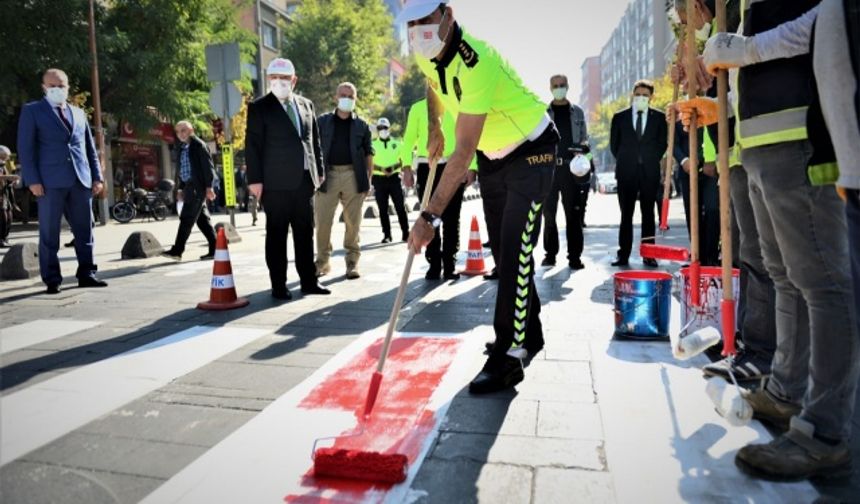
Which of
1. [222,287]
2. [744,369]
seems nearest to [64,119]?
[222,287]

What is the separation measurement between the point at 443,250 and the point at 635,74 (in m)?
101

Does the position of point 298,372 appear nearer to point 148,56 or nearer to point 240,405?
point 240,405

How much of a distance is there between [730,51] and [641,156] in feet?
16.0

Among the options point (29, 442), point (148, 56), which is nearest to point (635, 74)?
point (148, 56)

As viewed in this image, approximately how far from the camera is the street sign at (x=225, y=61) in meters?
11.1

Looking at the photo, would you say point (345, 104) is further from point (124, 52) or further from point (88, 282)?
point (124, 52)

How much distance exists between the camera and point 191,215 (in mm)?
8906

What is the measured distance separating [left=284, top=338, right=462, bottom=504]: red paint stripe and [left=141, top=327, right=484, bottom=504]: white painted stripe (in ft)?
0.14

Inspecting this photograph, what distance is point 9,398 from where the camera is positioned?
3.18 meters

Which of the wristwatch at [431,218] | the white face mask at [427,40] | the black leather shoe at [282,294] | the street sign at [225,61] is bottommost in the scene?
the black leather shoe at [282,294]

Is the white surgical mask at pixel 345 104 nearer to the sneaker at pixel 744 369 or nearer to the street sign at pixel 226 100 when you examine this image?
the street sign at pixel 226 100

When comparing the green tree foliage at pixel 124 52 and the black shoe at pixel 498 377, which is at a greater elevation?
the green tree foliage at pixel 124 52

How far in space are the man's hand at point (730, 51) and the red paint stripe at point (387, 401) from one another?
6.09 feet

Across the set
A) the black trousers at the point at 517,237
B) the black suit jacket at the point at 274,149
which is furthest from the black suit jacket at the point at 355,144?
the black trousers at the point at 517,237
